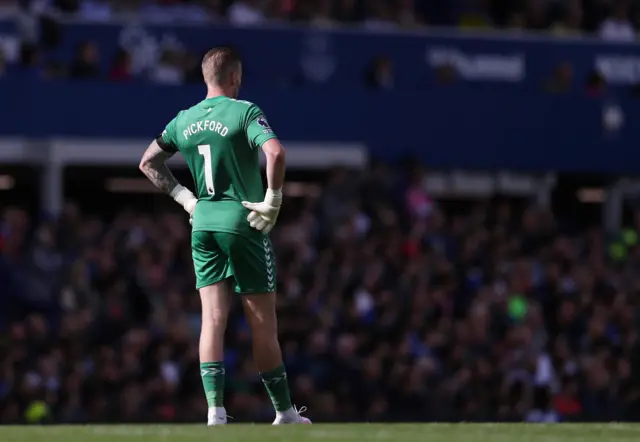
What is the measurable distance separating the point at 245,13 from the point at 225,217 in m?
14.7

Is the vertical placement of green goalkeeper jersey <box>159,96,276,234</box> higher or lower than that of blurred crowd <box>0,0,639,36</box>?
lower

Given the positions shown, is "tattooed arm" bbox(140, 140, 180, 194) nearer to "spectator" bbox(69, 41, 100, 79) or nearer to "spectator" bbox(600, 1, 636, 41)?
"spectator" bbox(69, 41, 100, 79)

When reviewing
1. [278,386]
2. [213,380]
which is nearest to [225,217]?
[213,380]

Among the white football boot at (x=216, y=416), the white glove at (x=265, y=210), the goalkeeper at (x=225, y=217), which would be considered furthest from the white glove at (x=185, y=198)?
the white football boot at (x=216, y=416)

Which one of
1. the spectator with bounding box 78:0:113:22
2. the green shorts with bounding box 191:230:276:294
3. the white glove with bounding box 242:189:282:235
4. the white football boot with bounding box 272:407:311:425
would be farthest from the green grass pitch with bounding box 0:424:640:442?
the spectator with bounding box 78:0:113:22

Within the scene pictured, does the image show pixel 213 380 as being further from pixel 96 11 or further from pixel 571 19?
pixel 571 19

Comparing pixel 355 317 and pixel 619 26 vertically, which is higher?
pixel 619 26

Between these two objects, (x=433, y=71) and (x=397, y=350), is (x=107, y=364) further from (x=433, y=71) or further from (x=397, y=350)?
(x=433, y=71)

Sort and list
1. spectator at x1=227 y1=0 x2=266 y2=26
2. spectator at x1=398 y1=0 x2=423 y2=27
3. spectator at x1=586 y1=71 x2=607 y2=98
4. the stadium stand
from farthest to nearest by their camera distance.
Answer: spectator at x1=586 y1=71 x2=607 y2=98 < spectator at x1=398 y1=0 x2=423 y2=27 < spectator at x1=227 y1=0 x2=266 y2=26 < the stadium stand

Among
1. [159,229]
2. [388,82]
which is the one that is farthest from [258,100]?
[159,229]

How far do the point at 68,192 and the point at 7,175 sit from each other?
3.85ft

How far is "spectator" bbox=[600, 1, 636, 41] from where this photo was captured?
27.6m

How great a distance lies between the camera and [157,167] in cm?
1111

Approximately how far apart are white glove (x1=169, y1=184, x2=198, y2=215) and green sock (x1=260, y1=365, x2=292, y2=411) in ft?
3.58
